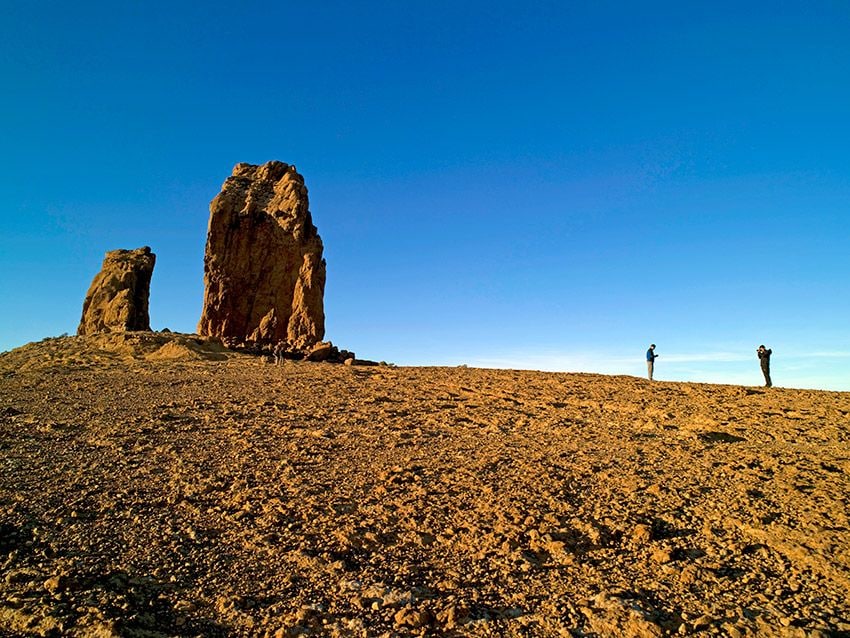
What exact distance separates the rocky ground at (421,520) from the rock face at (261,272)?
18756mm

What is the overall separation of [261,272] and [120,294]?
817 centimetres

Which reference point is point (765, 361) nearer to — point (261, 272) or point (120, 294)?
point (261, 272)

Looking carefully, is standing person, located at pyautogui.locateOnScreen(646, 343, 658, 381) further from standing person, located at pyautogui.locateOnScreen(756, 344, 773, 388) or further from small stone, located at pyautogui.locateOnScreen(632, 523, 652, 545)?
small stone, located at pyautogui.locateOnScreen(632, 523, 652, 545)

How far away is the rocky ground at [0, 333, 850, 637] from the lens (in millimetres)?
4891

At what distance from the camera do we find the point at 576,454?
10.0 metres

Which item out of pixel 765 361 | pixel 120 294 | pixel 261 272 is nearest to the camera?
pixel 765 361

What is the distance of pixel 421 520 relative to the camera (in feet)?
23.1

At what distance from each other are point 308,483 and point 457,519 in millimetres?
2644

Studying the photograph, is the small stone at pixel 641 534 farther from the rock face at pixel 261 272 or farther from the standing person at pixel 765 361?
the rock face at pixel 261 272

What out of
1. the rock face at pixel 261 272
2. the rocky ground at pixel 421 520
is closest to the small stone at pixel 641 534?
the rocky ground at pixel 421 520

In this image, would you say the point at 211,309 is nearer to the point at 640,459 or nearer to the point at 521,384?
the point at 521,384

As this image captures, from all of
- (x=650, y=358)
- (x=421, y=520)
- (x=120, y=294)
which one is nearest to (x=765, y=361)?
(x=650, y=358)

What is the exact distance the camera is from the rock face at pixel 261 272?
1300 inches

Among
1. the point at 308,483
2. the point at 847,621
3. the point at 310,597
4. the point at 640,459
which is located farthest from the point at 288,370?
the point at 847,621
